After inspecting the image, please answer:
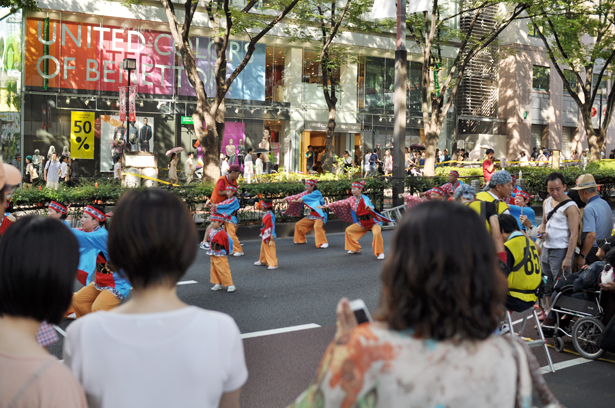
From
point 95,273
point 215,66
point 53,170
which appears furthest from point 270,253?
point 53,170

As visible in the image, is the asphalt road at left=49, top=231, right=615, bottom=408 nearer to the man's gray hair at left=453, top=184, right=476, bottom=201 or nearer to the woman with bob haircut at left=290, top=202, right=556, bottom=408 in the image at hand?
the man's gray hair at left=453, top=184, right=476, bottom=201

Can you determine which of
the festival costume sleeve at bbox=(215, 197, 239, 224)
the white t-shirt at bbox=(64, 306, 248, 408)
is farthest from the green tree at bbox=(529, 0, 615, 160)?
the white t-shirt at bbox=(64, 306, 248, 408)

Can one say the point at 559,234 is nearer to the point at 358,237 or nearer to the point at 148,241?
the point at 358,237

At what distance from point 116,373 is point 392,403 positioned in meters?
0.84

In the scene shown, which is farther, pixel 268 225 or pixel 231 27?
pixel 231 27

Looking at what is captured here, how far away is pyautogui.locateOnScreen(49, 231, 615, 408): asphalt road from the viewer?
5.07 metres

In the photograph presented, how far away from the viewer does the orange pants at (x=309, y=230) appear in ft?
42.1

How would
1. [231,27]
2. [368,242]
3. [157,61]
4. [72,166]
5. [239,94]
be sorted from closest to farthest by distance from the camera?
[368,242] < [231,27] < [72,166] < [157,61] < [239,94]

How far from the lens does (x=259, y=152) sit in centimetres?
2906

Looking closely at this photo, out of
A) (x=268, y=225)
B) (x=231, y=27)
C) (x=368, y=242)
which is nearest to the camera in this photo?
(x=268, y=225)

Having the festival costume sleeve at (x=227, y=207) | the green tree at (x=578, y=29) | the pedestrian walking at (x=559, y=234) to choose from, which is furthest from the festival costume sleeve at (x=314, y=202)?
the green tree at (x=578, y=29)

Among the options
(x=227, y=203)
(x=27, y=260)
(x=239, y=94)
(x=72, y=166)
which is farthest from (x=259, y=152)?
(x=27, y=260)

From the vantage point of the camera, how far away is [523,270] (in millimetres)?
5121

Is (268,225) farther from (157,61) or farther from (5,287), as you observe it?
(157,61)
